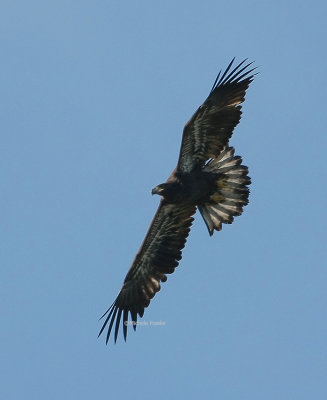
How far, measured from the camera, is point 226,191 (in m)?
16.1

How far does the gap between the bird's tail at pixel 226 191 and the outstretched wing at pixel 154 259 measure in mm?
338

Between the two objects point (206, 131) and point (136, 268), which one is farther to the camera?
point (136, 268)

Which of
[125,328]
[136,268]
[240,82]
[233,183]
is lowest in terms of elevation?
[125,328]

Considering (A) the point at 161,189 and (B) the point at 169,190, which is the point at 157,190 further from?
(B) the point at 169,190

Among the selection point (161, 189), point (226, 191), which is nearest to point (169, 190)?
point (161, 189)

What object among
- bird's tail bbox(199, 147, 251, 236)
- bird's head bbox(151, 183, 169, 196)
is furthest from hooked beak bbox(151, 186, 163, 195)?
bird's tail bbox(199, 147, 251, 236)

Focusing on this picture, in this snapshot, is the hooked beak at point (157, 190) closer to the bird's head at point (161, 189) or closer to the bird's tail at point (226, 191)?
the bird's head at point (161, 189)

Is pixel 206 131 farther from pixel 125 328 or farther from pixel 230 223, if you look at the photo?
pixel 125 328

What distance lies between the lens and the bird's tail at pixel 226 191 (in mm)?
15789

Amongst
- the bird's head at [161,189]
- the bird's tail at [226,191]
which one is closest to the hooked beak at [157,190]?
the bird's head at [161,189]

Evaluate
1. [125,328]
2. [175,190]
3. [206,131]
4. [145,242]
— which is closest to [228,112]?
[206,131]

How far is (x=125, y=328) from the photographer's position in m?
16.3

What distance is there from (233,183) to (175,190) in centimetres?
95

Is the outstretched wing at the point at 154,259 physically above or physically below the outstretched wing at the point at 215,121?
below
